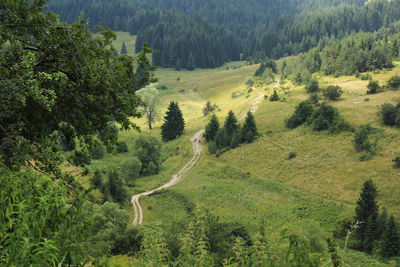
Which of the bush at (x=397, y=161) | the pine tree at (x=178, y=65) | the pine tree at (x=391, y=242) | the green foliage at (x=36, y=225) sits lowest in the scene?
→ the pine tree at (x=391, y=242)

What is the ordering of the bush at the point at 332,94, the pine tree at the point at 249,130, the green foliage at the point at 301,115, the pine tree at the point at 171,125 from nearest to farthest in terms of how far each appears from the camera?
the pine tree at the point at 249,130
the green foliage at the point at 301,115
the bush at the point at 332,94
the pine tree at the point at 171,125

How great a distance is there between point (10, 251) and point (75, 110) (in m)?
5.84

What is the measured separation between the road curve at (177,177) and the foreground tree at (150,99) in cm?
1433

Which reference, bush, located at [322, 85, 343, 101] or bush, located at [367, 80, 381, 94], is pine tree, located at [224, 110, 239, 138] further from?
bush, located at [367, 80, 381, 94]

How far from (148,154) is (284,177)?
26.5m

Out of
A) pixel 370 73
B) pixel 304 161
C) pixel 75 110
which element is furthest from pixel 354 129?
pixel 75 110

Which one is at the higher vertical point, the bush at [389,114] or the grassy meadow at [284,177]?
the bush at [389,114]

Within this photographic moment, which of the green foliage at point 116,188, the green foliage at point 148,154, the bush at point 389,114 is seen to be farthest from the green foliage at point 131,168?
the bush at point 389,114

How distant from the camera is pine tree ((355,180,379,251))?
109ft

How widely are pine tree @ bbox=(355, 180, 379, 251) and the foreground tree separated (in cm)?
5368

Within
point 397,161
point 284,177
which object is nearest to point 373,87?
point 397,161

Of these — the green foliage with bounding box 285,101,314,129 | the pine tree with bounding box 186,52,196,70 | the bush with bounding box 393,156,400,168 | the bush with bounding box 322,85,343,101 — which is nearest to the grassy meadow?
the bush with bounding box 393,156,400,168

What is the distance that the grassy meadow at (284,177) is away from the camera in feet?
127

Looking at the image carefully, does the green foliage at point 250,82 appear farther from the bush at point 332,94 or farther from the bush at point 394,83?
the bush at point 394,83
